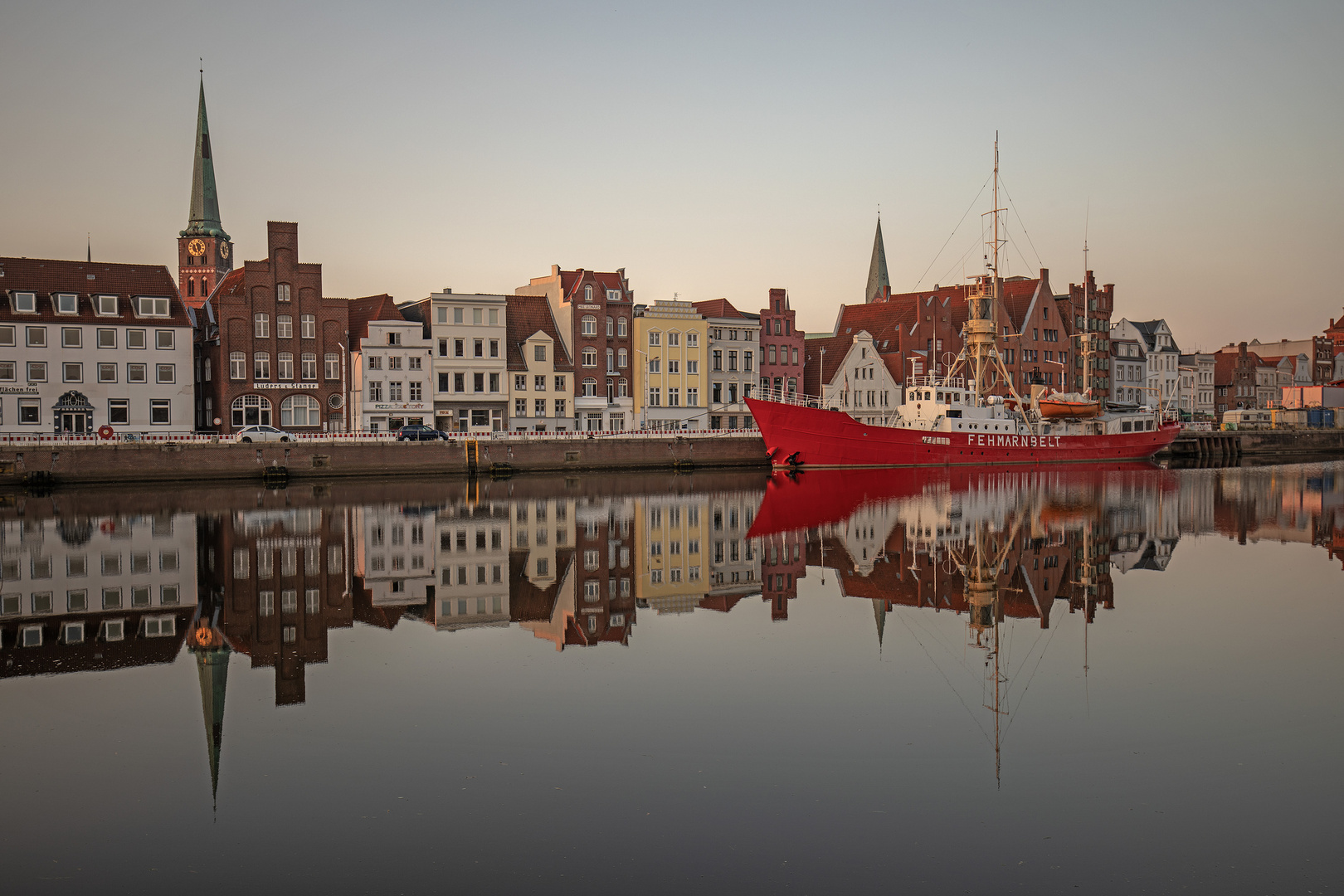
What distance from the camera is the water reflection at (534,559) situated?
51.7 feet

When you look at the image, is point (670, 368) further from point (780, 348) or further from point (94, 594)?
point (94, 594)

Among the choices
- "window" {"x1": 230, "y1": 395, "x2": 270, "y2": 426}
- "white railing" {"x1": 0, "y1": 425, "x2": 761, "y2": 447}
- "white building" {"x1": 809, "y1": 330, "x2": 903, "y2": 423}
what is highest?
"white building" {"x1": 809, "y1": 330, "x2": 903, "y2": 423}

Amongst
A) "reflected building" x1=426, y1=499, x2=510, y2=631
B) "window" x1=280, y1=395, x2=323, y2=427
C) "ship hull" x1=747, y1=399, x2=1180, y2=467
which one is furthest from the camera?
"ship hull" x1=747, y1=399, x2=1180, y2=467

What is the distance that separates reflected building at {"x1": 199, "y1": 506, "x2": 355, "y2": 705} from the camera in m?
14.3

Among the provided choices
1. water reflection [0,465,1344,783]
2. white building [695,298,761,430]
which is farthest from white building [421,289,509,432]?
water reflection [0,465,1344,783]

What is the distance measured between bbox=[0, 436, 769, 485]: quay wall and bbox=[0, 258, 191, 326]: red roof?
12.2 m

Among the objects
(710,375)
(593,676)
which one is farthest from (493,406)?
(593,676)

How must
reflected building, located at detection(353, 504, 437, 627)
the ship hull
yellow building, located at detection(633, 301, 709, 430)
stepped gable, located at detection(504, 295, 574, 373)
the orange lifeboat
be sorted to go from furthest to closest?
the orange lifeboat, yellow building, located at detection(633, 301, 709, 430), stepped gable, located at detection(504, 295, 574, 373), the ship hull, reflected building, located at detection(353, 504, 437, 627)

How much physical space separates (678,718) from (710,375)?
64.0 m

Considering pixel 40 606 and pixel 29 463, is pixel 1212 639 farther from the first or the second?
pixel 29 463

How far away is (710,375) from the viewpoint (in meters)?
74.6

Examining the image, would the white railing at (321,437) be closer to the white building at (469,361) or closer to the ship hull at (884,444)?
the white building at (469,361)

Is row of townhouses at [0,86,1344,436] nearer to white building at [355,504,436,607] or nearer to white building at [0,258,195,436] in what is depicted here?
white building at [0,258,195,436]

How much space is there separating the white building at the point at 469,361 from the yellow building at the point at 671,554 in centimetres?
2793
